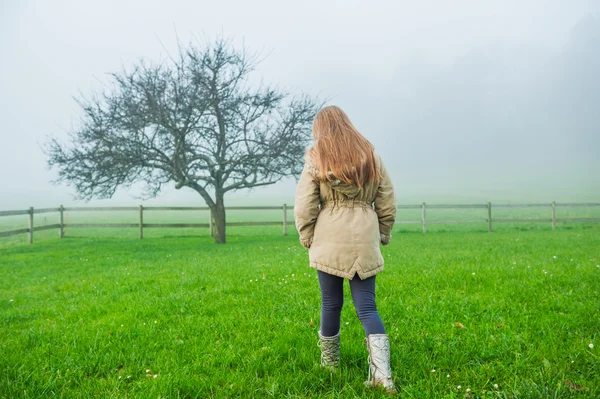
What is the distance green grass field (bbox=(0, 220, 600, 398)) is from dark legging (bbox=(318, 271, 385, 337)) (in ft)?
1.29

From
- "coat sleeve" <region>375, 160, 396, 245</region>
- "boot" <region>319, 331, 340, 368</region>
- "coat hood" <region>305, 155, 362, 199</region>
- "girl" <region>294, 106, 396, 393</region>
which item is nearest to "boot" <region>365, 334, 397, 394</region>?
"girl" <region>294, 106, 396, 393</region>

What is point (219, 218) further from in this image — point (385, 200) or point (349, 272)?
point (349, 272)

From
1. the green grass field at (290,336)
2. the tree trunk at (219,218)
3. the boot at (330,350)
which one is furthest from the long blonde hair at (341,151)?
the tree trunk at (219,218)

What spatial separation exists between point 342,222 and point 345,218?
0.12 feet

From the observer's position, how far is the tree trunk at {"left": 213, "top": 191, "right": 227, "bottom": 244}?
60.8 feet

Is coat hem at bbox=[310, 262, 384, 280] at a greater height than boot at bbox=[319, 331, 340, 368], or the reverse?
coat hem at bbox=[310, 262, 384, 280]

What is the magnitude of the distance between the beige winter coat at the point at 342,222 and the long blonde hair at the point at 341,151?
0.08 meters

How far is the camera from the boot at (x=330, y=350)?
11.0ft

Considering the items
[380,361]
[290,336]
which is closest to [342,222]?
[380,361]

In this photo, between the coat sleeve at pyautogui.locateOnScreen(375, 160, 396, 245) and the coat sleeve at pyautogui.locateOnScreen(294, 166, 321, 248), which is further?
the coat sleeve at pyautogui.locateOnScreen(375, 160, 396, 245)

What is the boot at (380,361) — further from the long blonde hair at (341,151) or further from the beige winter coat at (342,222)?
the long blonde hair at (341,151)

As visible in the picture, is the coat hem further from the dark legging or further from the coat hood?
the coat hood

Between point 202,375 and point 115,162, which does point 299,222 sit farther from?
point 115,162

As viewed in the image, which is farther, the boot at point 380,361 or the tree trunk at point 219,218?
the tree trunk at point 219,218
